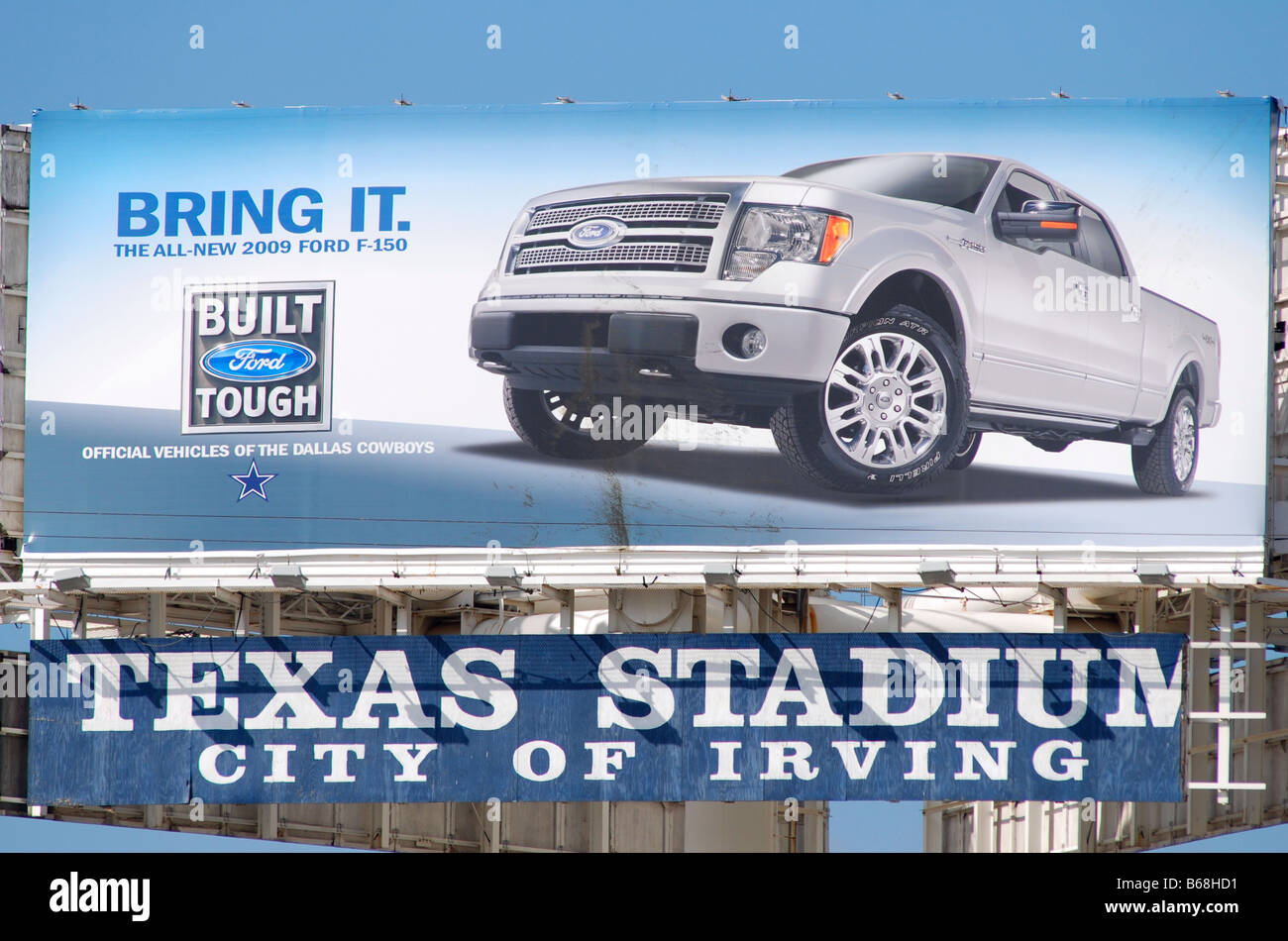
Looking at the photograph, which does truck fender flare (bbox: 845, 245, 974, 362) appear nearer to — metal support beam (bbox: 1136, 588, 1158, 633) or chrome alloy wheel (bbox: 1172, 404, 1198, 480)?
chrome alloy wheel (bbox: 1172, 404, 1198, 480)

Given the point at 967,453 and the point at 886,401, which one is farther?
the point at 967,453

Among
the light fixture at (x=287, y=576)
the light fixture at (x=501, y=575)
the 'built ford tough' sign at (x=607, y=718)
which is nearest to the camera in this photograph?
the 'built ford tough' sign at (x=607, y=718)

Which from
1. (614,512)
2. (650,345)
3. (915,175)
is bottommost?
(614,512)

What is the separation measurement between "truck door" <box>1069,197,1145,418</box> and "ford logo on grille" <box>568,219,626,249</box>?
5228 mm

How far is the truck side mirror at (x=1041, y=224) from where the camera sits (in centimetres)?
2456

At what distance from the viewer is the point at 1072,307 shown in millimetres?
24625

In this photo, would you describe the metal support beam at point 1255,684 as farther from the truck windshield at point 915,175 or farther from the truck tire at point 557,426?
the truck tire at point 557,426

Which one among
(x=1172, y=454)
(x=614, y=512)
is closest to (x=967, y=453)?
(x=1172, y=454)

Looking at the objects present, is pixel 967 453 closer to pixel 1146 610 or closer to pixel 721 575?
pixel 1146 610

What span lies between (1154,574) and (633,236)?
6957mm

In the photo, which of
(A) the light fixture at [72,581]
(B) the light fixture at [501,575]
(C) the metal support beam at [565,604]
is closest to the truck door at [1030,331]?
(C) the metal support beam at [565,604]

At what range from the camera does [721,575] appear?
24188 mm

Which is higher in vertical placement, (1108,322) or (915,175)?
(915,175)

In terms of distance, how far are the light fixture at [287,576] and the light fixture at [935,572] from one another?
7056mm
